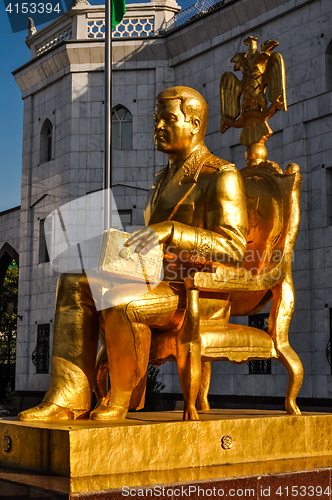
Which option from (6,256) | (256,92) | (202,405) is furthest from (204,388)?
(6,256)

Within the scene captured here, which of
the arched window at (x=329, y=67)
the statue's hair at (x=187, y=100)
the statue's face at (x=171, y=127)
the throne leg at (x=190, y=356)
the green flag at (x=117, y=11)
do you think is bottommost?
the throne leg at (x=190, y=356)

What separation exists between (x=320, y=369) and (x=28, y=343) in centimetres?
900

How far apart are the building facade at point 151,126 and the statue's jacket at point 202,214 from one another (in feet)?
30.1

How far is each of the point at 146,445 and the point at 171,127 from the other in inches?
75.9

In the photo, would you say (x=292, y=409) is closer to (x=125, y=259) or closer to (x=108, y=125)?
(x=125, y=259)

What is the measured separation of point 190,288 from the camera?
3.39m

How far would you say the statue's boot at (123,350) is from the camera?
3.24 metres

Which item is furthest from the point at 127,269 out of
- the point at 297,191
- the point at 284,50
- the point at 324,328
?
the point at 284,50

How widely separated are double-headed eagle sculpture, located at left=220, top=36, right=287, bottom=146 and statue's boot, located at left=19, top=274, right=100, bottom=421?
183 cm

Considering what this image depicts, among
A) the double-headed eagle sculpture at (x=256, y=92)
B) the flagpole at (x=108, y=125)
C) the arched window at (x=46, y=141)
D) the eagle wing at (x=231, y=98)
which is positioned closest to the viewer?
the double-headed eagle sculpture at (x=256, y=92)

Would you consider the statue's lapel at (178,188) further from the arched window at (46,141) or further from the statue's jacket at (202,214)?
the arched window at (46,141)

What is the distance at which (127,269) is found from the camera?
336 cm

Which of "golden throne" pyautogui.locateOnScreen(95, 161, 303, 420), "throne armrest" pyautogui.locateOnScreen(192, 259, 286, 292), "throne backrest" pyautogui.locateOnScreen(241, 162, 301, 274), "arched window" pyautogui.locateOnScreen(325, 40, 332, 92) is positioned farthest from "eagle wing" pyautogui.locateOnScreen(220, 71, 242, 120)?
"arched window" pyautogui.locateOnScreen(325, 40, 332, 92)

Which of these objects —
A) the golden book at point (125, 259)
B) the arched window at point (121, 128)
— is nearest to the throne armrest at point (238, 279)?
the golden book at point (125, 259)
